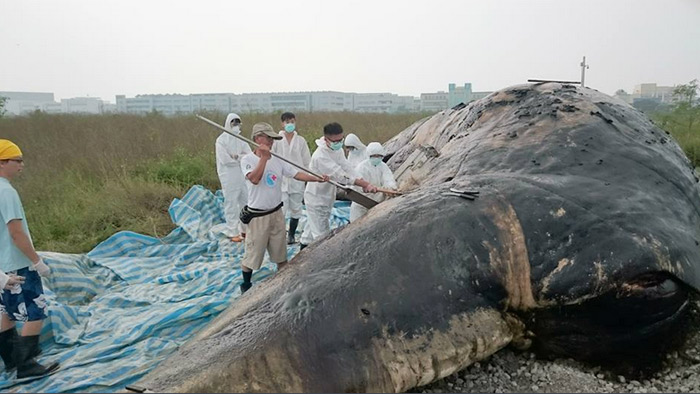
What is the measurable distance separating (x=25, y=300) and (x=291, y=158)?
12.0ft

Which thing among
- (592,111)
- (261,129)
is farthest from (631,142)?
(261,129)

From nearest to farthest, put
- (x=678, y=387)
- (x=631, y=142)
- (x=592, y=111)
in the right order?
1. (x=678, y=387)
2. (x=631, y=142)
3. (x=592, y=111)

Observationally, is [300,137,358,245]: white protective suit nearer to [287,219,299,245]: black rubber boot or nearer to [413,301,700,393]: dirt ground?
[287,219,299,245]: black rubber boot

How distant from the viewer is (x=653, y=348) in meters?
2.55

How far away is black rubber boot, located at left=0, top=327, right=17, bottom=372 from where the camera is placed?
11.8 ft

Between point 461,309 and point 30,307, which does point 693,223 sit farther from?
point 30,307

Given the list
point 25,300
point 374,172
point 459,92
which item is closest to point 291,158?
point 374,172

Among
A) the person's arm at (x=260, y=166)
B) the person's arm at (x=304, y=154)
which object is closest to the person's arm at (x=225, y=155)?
the person's arm at (x=304, y=154)

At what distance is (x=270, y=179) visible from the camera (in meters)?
4.54

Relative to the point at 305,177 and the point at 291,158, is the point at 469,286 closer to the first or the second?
the point at 305,177

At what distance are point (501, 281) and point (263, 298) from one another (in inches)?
48.4

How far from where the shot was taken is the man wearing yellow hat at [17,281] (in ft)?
11.1

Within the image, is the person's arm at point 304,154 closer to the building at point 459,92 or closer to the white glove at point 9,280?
the white glove at point 9,280

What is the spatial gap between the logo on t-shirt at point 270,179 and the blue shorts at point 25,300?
1.90 metres
